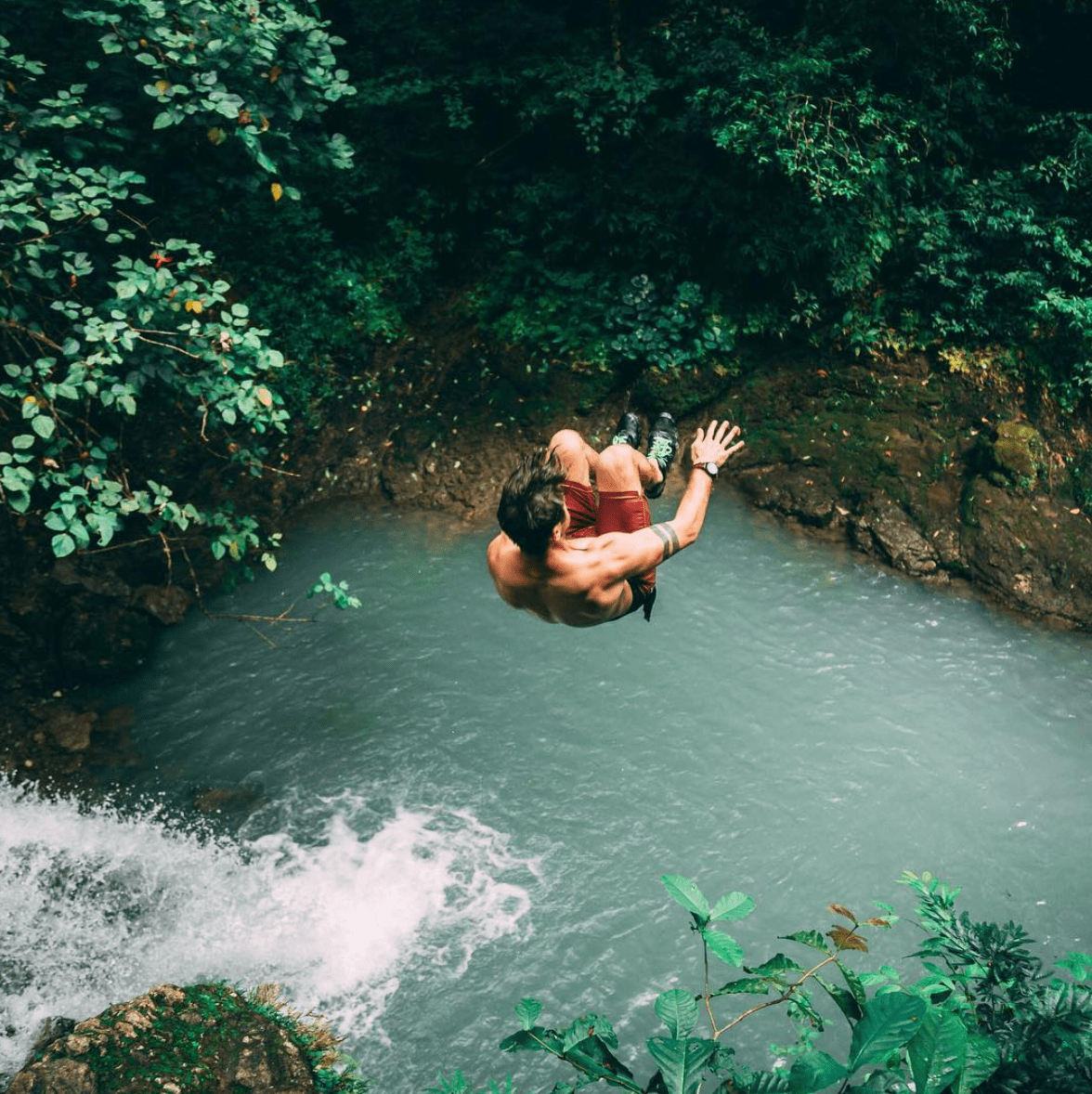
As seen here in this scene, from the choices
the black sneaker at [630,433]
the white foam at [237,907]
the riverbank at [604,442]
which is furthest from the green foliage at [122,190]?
the black sneaker at [630,433]

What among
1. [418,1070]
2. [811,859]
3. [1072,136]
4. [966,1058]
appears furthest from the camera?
[1072,136]

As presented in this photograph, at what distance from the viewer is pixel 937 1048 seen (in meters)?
1.21

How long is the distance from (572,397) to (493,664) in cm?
246

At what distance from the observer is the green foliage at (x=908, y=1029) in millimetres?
1254

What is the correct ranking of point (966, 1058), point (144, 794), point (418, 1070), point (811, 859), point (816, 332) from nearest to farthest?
point (966, 1058) < point (418, 1070) < point (811, 859) < point (144, 794) < point (816, 332)

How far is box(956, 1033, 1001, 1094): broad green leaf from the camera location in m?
1.30

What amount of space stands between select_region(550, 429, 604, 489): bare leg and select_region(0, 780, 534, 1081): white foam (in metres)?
2.22

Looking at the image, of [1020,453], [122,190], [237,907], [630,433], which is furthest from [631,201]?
[237,907]

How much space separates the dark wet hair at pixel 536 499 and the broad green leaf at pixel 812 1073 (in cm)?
150

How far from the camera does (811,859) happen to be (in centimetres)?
406

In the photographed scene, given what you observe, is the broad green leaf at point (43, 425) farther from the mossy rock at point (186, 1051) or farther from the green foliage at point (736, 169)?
the green foliage at point (736, 169)

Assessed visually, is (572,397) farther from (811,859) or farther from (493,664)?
(811,859)

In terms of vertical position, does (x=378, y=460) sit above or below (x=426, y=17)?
below

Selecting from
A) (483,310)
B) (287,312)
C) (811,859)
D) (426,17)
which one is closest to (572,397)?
(483,310)
